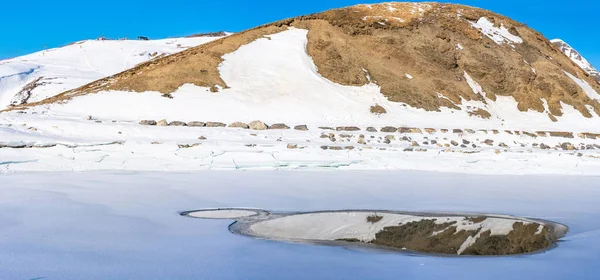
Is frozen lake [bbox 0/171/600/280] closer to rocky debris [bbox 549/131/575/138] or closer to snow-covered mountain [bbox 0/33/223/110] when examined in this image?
rocky debris [bbox 549/131/575/138]

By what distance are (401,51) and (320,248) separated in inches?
860

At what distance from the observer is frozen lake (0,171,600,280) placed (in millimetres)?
3100

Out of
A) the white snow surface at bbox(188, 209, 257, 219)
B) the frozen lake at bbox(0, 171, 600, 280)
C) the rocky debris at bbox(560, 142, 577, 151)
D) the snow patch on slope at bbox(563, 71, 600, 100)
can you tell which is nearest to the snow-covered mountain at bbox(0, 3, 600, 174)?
the snow patch on slope at bbox(563, 71, 600, 100)

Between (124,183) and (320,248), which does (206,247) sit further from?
(124,183)

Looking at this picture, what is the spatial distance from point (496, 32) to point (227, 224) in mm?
27524

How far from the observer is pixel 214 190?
691 cm

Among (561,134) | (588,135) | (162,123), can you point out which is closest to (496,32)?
(588,135)

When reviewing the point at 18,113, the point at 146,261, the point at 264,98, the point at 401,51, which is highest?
the point at 401,51

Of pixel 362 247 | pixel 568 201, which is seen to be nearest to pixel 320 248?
pixel 362 247

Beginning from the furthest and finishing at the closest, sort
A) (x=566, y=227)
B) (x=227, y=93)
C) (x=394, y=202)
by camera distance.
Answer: (x=227, y=93) → (x=394, y=202) → (x=566, y=227)

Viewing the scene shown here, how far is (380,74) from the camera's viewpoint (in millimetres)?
22531

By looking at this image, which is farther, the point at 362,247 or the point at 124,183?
the point at 124,183

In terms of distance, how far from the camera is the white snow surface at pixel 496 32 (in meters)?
27.8

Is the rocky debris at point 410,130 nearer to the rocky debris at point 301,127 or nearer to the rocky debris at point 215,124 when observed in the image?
the rocky debris at point 301,127
